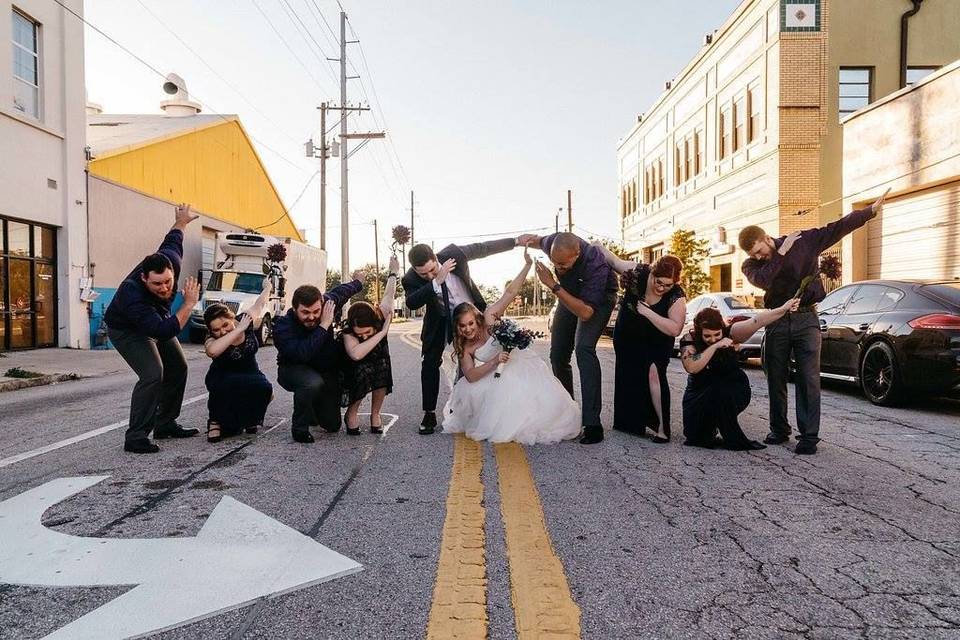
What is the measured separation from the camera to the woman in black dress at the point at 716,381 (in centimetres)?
541

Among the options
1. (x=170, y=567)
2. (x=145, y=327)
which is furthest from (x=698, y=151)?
(x=170, y=567)

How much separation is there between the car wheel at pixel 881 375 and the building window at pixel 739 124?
18579 millimetres

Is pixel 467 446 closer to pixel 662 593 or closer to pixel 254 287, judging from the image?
pixel 662 593

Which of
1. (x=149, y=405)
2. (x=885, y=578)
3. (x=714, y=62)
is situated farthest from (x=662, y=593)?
(x=714, y=62)

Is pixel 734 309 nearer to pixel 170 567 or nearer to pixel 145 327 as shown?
pixel 145 327

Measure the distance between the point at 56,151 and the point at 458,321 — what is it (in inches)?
650

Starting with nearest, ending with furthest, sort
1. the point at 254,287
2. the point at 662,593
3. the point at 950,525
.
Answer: the point at 662,593, the point at 950,525, the point at 254,287

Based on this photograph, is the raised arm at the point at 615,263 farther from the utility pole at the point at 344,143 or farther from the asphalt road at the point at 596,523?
the utility pole at the point at 344,143

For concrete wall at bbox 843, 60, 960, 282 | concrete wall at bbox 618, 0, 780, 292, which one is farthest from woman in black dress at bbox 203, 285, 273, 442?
concrete wall at bbox 618, 0, 780, 292

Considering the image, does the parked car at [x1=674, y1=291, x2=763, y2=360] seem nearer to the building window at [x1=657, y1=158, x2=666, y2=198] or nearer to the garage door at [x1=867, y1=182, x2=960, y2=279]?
the garage door at [x1=867, y1=182, x2=960, y2=279]

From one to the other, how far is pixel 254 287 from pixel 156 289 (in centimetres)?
1756

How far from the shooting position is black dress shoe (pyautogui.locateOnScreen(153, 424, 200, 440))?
229 inches

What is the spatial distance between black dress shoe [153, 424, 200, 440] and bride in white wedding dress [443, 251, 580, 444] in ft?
7.04

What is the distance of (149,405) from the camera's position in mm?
5359
